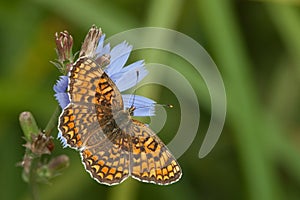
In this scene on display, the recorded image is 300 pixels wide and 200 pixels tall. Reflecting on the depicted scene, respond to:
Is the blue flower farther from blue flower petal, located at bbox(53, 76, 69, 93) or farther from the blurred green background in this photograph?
the blurred green background

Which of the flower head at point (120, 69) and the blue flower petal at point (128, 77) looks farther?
the blue flower petal at point (128, 77)

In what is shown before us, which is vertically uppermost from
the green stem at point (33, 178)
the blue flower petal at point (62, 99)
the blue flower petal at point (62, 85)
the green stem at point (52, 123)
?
the blue flower petal at point (62, 85)

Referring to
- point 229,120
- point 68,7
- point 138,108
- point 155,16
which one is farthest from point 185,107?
point 138,108

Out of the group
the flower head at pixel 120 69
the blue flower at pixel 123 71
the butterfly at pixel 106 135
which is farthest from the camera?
the blue flower at pixel 123 71

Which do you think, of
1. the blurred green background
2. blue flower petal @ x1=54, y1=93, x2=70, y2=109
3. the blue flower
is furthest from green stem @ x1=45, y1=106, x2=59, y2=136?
the blurred green background

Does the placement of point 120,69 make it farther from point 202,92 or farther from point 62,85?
point 202,92

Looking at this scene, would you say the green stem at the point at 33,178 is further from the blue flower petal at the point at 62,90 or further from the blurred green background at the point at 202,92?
the blurred green background at the point at 202,92

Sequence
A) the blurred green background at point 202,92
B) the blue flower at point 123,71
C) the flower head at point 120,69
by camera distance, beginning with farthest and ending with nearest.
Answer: the blurred green background at point 202,92 → the blue flower at point 123,71 → the flower head at point 120,69

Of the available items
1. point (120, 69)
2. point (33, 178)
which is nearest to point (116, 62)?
point (120, 69)

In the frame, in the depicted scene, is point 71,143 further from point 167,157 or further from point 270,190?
point 270,190

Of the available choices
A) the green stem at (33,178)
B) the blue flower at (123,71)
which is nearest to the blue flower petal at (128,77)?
the blue flower at (123,71)
